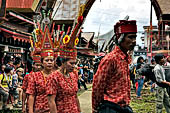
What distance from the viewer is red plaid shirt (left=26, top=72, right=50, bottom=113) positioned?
4.39 m

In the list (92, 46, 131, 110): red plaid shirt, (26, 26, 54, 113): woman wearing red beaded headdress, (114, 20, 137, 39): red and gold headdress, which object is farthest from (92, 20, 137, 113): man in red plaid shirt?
(26, 26, 54, 113): woman wearing red beaded headdress

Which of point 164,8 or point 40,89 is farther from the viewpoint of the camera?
point 164,8

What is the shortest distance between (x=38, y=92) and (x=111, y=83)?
1.78 metres

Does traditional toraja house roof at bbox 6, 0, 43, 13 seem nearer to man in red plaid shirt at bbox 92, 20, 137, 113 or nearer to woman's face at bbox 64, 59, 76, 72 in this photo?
woman's face at bbox 64, 59, 76, 72

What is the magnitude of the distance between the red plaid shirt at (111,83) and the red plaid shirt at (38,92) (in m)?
1.53

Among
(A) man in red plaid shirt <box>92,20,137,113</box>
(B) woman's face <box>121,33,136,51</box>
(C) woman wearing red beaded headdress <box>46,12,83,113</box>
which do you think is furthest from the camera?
(C) woman wearing red beaded headdress <box>46,12,83,113</box>

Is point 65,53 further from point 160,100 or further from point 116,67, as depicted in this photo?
point 160,100

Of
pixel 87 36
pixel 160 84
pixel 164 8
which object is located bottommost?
pixel 160 84

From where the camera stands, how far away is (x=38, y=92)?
4.49 meters

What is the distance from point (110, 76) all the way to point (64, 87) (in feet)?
3.23

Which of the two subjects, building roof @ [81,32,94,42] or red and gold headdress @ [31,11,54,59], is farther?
building roof @ [81,32,94,42]

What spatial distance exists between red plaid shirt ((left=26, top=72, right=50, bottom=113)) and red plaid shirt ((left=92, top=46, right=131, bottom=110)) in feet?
5.02

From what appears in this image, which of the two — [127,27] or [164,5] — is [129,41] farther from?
[164,5]

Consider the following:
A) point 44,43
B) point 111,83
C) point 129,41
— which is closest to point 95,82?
point 111,83
